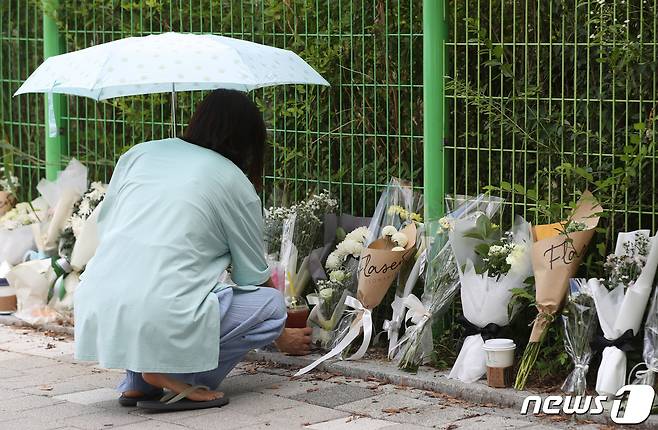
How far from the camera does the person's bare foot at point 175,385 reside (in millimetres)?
5680

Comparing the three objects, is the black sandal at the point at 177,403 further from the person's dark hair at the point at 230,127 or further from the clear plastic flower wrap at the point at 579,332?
the clear plastic flower wrap at the point at 579,332

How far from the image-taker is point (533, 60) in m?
6.29

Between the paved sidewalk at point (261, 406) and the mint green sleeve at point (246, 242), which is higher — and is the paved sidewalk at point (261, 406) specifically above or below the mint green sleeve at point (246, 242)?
below

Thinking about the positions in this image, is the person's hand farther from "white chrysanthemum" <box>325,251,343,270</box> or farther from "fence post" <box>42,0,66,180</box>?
"fence post" <box>42,0,66,180</box>

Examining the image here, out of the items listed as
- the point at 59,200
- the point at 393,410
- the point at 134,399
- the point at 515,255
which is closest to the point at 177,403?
the point at 134,399

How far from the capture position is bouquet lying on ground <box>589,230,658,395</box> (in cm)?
545

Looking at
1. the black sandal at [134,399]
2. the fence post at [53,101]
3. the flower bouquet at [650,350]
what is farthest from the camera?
the fence post at [53,101]

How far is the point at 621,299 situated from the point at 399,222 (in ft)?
5.02

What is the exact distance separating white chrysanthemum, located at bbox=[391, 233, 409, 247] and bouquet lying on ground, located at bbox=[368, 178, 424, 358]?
9cm

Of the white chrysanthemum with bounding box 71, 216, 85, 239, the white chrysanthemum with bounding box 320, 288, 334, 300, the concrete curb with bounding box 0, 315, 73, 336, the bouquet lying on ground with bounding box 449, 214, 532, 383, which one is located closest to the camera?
the bouquet lying on ground with bounding box 449, 214, 532, 383

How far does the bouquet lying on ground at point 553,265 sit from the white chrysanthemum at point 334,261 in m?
1.26

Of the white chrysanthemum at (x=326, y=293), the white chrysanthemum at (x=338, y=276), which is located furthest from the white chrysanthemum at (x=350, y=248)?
the white chrysanthemum at (x=326, y=293)

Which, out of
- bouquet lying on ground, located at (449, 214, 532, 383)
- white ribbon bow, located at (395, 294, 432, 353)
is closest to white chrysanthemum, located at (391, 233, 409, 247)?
white ribbon bow, located at (395, 294, 432, 353)

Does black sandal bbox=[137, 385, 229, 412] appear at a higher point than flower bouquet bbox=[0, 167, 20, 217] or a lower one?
lower
